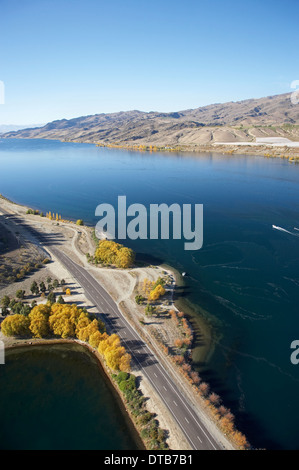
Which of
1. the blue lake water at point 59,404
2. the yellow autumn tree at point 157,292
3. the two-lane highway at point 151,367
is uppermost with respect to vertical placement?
the yellow autumn tree at point 157,292

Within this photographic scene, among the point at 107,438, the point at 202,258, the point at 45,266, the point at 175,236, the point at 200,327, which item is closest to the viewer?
the point at 107,438

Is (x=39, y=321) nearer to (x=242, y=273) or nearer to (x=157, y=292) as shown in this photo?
(x=157, y=292)

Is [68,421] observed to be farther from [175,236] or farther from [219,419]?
[175,236]

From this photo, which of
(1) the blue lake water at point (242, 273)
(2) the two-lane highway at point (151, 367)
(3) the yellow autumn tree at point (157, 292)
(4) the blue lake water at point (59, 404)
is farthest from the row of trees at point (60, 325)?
(1) the blue lake water at point (242, 273)

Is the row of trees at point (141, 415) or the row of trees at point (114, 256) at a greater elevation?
the row of trees at point (114, 256)

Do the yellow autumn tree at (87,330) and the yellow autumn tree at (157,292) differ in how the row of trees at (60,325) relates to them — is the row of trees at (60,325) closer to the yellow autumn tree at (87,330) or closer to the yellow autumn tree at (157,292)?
the yellow autumn tree at (87,330)

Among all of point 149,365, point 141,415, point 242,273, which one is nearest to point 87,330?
point 149,365
